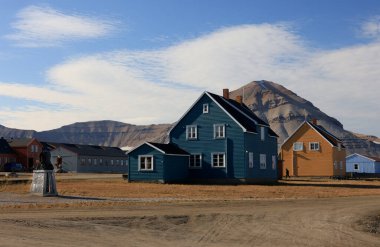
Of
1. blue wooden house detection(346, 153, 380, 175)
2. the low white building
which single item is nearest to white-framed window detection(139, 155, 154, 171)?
the low white building

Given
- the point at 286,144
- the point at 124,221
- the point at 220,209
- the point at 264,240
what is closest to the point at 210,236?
the point at 264,240

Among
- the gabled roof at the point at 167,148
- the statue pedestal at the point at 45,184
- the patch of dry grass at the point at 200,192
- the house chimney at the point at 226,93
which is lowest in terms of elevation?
the patch of dry grass at the point at 200,192

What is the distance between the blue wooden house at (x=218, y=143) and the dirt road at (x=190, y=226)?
24.2 metres

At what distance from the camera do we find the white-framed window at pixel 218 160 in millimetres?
49781

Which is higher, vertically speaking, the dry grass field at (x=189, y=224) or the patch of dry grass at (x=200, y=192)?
the patch of dry grass at (x=200, y=192)

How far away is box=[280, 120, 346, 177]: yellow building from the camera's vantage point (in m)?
69.7

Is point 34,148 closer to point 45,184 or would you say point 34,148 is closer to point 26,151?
point 26,151

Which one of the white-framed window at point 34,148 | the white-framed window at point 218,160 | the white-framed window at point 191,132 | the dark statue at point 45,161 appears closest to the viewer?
the dark statue at point 45,161

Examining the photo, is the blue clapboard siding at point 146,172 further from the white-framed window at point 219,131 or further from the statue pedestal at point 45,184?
the statue pedestal at point 45,184

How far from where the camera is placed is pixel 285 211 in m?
22.3

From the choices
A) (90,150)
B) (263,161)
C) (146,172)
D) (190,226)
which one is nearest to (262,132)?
(263,161)

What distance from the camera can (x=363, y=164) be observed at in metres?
96.0

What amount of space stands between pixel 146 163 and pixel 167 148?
2463mm

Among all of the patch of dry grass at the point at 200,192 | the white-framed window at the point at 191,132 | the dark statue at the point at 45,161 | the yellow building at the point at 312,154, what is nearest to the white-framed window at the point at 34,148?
the yellow building at the point at 312,154
